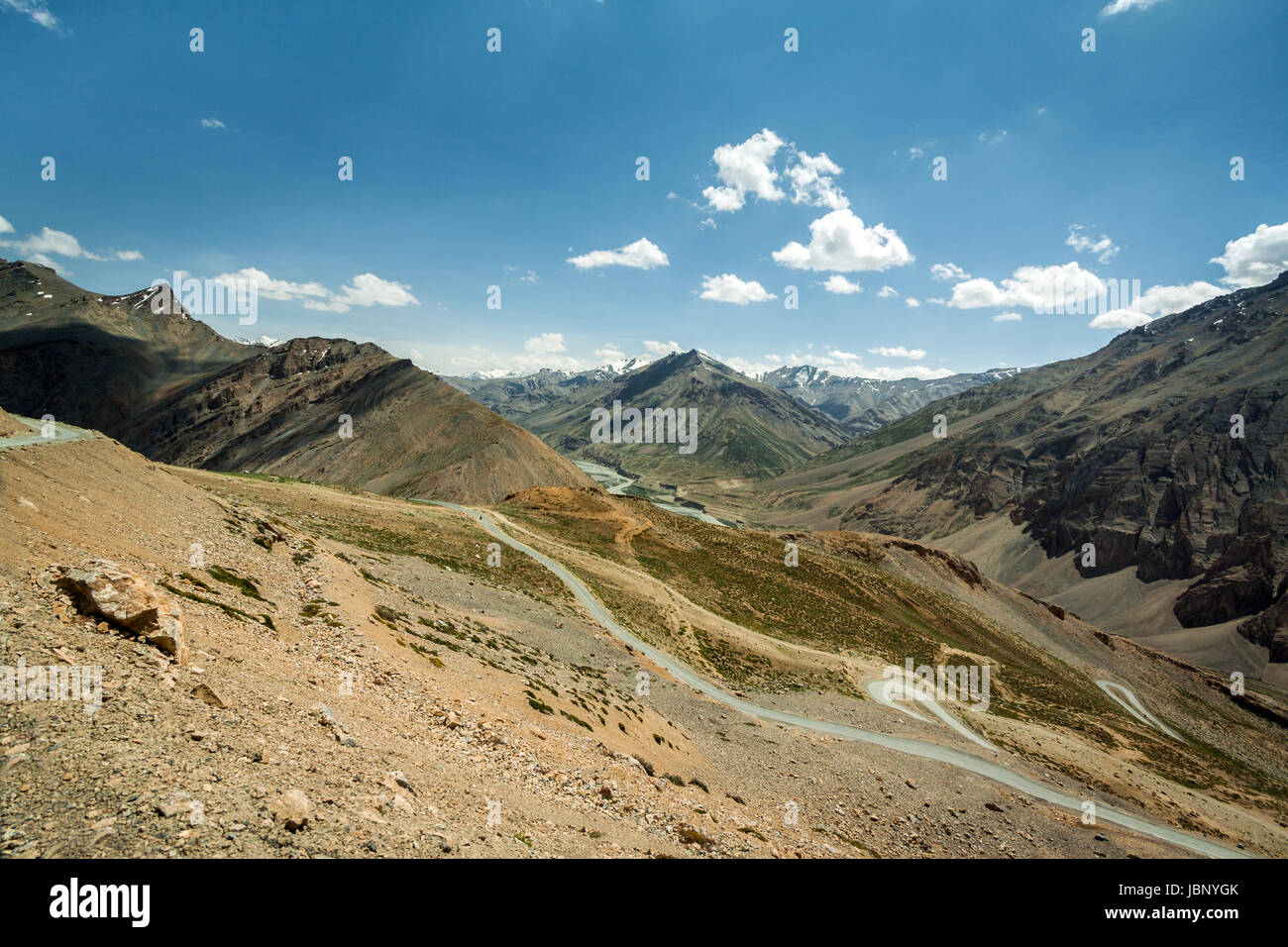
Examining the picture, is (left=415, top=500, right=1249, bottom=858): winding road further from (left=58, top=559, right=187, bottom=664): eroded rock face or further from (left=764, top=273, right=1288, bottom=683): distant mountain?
(left=764, top=273, right=1288, bottom=683): distant mountain

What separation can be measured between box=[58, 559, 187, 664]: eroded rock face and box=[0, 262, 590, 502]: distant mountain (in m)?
96.3

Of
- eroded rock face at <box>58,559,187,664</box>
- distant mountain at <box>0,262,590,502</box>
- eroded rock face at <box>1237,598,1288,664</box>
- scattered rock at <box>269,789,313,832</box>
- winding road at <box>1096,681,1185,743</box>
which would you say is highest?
distant mountain at <box>0,262,590,502</box>

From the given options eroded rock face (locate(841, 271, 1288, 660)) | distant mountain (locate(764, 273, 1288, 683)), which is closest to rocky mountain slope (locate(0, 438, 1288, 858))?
distant mountain (locate(764, 273, 1288, 683))

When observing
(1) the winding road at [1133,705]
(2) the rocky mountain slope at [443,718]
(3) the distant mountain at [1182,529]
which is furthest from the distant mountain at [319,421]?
(3) the distant mountain at [1182,529]

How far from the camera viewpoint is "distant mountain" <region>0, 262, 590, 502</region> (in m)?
120

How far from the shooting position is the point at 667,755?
23469mm

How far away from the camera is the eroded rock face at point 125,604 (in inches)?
465

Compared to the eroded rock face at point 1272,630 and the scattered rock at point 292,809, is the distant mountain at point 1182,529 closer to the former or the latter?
the eroded rock face at point 1272,630

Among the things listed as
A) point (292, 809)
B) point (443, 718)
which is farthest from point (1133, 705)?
point (292, 809)

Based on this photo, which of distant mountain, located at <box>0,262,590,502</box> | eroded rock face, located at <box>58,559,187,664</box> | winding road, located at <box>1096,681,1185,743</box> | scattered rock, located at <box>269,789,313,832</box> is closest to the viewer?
scattered rock, located at <box>269,789,313,832</box>

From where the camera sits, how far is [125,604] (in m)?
12.0

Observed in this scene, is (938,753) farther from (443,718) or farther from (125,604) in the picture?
(125,604)

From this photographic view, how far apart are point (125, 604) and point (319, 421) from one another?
159 meters
